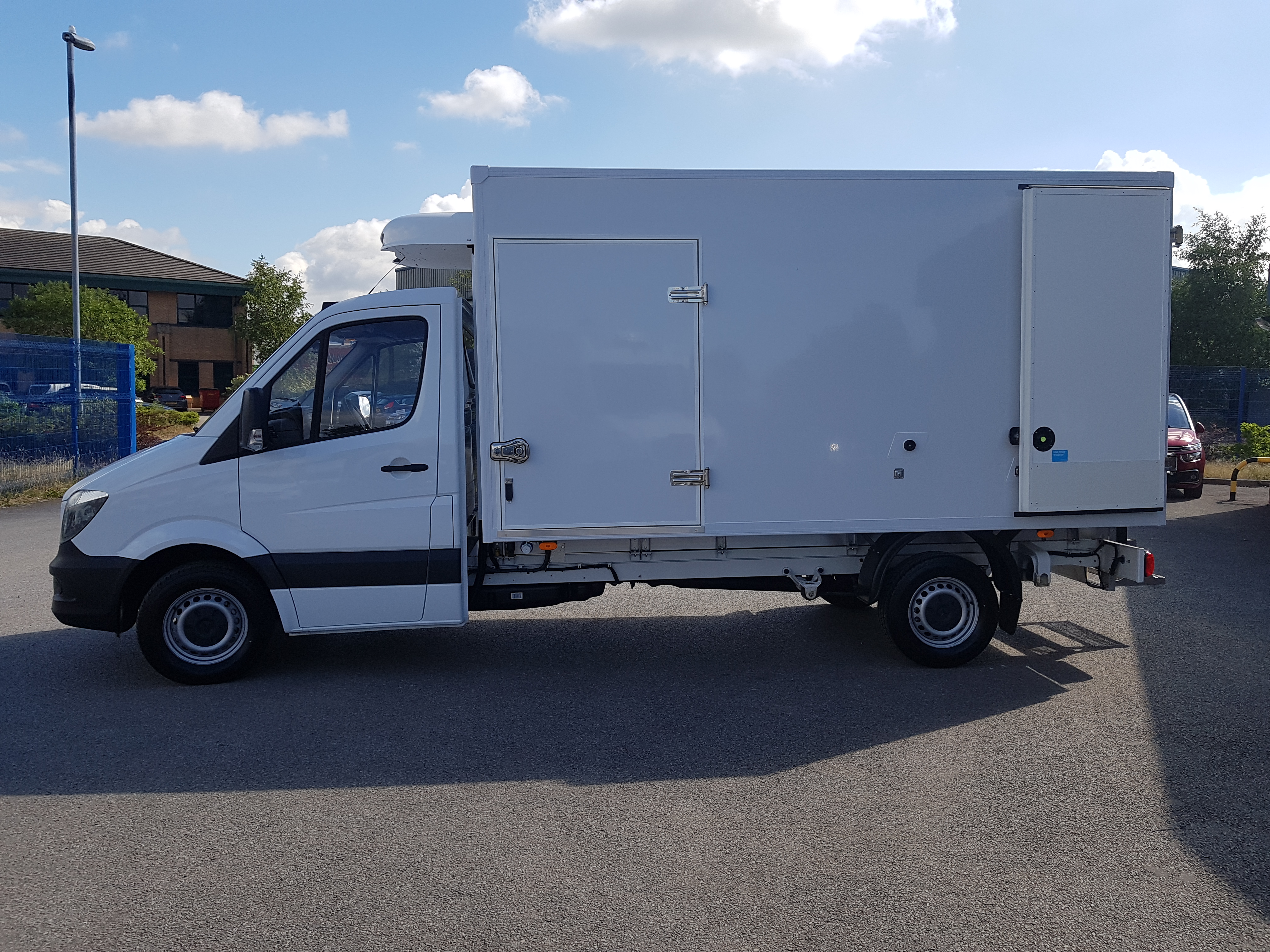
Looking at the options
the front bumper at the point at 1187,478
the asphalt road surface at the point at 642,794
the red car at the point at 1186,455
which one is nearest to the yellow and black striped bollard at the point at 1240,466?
the red car at the point at 1186,455

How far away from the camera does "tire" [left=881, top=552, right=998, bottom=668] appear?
6.69 m

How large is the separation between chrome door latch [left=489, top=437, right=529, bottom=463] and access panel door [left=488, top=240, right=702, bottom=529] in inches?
1.7

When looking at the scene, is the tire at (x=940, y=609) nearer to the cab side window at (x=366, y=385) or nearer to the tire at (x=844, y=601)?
the tire at (x=844, y=601)

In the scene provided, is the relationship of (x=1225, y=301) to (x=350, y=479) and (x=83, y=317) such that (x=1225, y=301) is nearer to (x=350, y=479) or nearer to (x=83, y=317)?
(x=350, y=479)

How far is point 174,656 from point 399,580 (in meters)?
1.45

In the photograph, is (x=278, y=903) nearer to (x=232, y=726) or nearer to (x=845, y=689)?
(x=232, y=726)

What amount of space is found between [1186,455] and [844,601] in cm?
1016

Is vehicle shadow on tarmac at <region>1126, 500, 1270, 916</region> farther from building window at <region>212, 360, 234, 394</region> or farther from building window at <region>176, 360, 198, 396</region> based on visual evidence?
building window at <region>176, 360, 198, 396</region>

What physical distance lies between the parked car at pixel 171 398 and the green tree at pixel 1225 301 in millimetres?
37075

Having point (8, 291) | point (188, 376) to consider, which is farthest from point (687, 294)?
point (8, 291)

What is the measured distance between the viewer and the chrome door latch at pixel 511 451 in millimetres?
6203

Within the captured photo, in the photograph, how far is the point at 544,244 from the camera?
6.20m

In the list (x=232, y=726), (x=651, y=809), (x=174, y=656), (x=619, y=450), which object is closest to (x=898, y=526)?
(x=619, y=450)

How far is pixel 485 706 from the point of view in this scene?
6.02 metres
